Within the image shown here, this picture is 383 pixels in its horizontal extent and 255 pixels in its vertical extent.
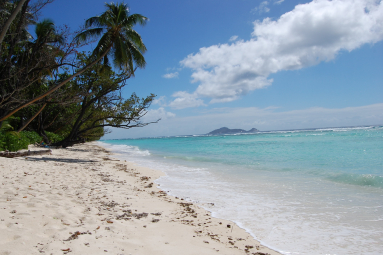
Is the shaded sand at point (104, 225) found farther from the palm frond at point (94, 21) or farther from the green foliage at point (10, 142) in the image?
the palm frond at point (94, 21)

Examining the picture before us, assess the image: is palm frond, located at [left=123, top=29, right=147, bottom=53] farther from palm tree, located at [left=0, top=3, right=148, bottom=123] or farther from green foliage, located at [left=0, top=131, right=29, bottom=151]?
green foliage, located at [left=0, top=131, right=29, bottom=151]

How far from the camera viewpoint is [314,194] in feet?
20.0

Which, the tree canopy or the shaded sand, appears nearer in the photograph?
the shaded sand

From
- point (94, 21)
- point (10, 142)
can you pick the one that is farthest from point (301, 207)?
point (94, 21)

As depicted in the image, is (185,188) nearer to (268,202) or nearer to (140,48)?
(268,202)

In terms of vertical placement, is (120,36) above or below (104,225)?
above

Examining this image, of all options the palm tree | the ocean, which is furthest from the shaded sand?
the palm tree

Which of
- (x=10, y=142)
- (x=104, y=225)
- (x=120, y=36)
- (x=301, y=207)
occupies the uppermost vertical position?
(x=120, y=36)

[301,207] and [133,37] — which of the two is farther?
[133,37]

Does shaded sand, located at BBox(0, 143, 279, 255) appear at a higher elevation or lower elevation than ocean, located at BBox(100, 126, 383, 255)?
higher

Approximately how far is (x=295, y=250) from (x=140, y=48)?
574 inches

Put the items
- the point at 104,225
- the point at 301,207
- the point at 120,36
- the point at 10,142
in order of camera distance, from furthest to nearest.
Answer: the point at 120,36 < the point at 10,142 < the point at 301,207 < the point at 104,225

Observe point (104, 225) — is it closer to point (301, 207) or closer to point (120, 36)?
point (301, 207)

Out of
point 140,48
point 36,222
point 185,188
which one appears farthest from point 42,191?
point 140,48
